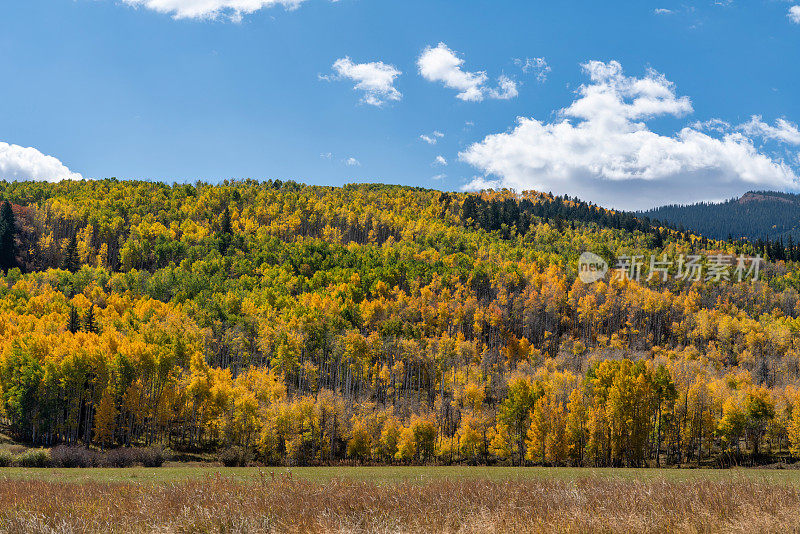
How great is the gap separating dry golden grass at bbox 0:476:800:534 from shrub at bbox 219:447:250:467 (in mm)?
46567

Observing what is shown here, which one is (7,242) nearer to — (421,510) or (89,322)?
(89,322)

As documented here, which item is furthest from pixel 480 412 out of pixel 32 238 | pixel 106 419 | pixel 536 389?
pixel 32 238

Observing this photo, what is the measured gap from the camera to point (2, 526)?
16.2 m

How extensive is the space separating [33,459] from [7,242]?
166m

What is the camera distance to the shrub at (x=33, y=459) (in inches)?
1857

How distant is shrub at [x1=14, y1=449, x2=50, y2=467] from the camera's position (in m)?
47.2

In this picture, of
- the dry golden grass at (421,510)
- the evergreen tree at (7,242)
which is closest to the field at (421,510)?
the dry golden grass at (421,510)

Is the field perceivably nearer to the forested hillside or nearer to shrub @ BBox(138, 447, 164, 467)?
shrub @ BBox(138, 447, 164, 467)

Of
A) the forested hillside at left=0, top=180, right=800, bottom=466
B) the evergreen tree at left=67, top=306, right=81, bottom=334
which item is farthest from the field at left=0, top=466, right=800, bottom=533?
→ the evergreen tree at left=67, top=306, right=81, bottom=334

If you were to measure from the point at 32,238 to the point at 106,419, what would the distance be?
166m

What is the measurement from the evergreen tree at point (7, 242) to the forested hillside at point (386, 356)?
78 centimetres

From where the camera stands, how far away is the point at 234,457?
62.1 m

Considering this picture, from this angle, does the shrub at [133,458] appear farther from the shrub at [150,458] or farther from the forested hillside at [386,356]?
the forested hillside at [386,356]

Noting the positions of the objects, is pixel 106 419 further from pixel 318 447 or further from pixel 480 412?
pixel 480 412
